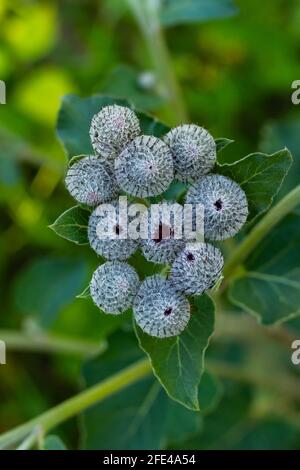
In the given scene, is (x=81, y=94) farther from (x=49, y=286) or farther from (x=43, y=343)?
(x=43, y=343)

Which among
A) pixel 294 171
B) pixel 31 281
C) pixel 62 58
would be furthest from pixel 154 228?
pixel 62 58

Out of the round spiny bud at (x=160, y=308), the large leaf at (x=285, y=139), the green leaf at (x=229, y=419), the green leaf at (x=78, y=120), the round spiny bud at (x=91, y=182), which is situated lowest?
the green leaf at (x=229, y=419)

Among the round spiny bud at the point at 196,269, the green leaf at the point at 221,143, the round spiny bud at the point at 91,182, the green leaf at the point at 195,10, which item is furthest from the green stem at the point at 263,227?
A: the green leaf at the point at 195,10

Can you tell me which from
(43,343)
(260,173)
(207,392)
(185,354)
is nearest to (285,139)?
(207,392)

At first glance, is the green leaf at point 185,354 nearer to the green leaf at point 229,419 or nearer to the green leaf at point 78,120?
the green leaf at point 78,120

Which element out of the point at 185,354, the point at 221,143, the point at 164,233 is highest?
the point at 221,143

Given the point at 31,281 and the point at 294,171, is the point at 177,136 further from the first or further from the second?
the point at 31,281


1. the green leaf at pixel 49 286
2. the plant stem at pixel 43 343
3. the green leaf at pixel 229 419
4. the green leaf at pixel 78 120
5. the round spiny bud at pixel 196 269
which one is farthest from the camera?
the green leaf at pixel 229 419
